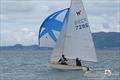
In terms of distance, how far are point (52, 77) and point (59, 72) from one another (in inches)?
37.2

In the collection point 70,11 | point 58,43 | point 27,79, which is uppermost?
point 70,11

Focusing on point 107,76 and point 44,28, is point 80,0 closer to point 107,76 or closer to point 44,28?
point 44,28

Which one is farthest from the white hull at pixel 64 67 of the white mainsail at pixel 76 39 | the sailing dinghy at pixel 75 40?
the white mainsail at pixel 76 39

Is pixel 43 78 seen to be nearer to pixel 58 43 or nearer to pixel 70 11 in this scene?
pixel 58 43

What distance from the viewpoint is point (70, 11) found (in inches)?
1750

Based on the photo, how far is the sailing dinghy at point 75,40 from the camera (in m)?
44.4

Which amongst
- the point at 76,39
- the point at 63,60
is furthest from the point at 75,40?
the point at 63,60

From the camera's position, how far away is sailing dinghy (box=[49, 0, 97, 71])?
4441 centimetres

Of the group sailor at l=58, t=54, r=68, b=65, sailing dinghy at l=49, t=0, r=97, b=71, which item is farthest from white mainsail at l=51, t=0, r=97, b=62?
sailor at l=58, t=54, r=68, b=65

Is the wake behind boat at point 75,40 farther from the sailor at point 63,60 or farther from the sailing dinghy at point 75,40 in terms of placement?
the sailor at point 63,60

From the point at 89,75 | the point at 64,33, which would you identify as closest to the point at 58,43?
the point at 64,33

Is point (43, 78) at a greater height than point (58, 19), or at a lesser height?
lesser

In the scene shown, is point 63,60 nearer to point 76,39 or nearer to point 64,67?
point 64,67

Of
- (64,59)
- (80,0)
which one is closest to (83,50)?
(64,59)
